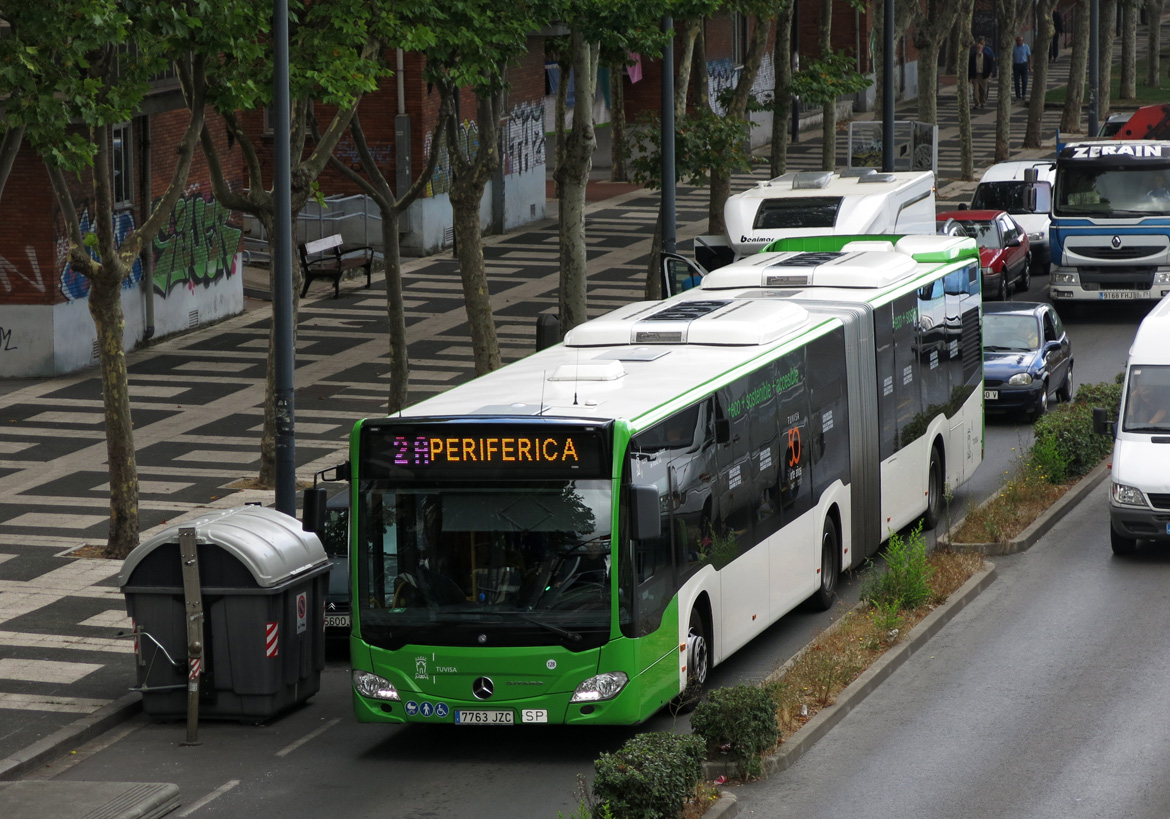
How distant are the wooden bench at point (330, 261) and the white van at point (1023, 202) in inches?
491

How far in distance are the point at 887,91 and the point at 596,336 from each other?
60.2ft

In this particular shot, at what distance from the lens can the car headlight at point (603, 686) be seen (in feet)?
40.9

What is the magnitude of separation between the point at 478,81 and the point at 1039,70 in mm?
35936

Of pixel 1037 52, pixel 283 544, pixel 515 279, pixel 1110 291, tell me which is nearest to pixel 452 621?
pixel 283 544

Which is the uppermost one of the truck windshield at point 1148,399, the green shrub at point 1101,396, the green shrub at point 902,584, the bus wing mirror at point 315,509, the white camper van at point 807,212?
the white camper van at point 807,212

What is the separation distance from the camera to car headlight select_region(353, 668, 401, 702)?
12773mm

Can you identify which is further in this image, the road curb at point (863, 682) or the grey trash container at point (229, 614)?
the grey trash container at point (229, 614)

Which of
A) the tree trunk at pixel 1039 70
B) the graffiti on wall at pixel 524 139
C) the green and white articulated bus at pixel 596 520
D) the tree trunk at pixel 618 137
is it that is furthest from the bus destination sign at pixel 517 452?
the tree trunk at pixel 1039 70

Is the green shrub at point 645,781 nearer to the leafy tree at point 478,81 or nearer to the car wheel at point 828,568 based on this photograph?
the car wheel at point 828,568

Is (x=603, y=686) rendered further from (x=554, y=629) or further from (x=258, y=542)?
(x=258, y=542)

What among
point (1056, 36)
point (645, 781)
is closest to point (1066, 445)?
point (645, 781)

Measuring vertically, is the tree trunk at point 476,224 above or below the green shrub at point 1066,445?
above

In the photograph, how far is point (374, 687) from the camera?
12828mm

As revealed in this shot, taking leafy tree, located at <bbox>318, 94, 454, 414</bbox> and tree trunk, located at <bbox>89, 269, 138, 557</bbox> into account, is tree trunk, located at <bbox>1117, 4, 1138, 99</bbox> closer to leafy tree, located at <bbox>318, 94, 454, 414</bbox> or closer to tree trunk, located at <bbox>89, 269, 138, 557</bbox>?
leafy tree, located at <bbox>318, 94, 454, 414</bbox>
